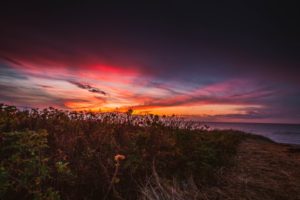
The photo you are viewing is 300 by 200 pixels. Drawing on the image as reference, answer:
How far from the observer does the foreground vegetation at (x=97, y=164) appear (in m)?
3.28

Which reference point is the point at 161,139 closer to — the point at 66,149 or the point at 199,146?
the point at 199,146

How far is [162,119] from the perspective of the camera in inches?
319

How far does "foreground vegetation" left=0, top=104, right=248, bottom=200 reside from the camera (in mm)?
3277

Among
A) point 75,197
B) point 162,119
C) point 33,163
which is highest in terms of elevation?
point 162,119

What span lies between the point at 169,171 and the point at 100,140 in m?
1.64

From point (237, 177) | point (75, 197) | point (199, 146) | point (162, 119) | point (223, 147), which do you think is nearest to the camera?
point (75, 197)

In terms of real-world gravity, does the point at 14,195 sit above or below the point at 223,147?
below

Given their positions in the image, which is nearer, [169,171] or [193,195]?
[193,195]

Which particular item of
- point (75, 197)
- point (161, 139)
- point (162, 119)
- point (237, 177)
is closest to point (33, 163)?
point (75, 197)

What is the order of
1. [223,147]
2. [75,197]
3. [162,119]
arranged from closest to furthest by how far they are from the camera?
1. [75,197]
2. [223,147]
3. [162,119]

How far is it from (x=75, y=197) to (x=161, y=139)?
2.21 meters

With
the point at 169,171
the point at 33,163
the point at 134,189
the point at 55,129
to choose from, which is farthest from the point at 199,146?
the point at 33,163

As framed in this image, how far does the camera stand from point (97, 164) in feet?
14.3

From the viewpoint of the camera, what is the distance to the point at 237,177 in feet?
16.8
